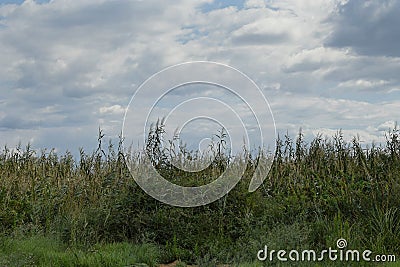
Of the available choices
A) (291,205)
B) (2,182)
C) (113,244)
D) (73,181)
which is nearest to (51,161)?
(2,182)

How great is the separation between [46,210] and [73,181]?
81 cm

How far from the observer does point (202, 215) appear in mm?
8516

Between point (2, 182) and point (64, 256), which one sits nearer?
point (64, 256)

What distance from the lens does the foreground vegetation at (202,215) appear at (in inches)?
301

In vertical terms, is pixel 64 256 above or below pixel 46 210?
below

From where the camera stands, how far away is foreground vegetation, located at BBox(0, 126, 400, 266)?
25.0 ft

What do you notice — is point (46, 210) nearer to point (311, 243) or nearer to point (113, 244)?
point (113, 244)

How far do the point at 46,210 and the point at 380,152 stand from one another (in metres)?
6.05

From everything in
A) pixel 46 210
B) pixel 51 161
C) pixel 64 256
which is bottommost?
pixel 64 256

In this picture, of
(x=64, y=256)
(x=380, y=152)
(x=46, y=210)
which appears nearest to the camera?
(x=64, y=256)

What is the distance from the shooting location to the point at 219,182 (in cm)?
881

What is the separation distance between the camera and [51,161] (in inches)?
512

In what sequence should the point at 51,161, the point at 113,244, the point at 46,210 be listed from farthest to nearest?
the point at 51,161, the point at 46,210, the point at 113,244

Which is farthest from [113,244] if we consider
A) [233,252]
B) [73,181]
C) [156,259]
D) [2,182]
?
[2,182]
